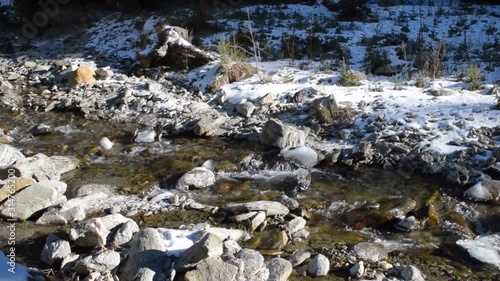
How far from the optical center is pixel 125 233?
14.6 feet

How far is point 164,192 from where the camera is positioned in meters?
5.63

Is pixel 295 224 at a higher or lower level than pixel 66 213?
lower

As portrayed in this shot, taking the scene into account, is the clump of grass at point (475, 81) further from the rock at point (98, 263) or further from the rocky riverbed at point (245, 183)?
the rock at point (98, 263)

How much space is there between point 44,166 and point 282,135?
2611 mm

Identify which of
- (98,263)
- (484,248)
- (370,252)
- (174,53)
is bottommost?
(484,248)

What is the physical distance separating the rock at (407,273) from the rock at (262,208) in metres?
1.18

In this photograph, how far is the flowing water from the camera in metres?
4.59

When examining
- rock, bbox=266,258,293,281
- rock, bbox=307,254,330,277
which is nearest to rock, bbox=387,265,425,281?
rock, bbox=307,254,330,277

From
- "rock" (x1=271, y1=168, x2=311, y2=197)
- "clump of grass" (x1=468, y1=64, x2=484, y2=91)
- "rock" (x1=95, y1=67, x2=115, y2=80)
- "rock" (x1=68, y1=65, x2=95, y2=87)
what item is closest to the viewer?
"rock" (x1=271, y1=168, x2=311, y2=197)

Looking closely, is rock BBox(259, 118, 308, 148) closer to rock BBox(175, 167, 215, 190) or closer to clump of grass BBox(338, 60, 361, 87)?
rock BBox(175, 167, 215, 190)

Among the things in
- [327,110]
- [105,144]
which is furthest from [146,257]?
[327,110]

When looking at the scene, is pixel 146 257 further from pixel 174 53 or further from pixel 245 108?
pixel 174 53

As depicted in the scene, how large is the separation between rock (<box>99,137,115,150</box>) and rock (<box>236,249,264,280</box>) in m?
3.21

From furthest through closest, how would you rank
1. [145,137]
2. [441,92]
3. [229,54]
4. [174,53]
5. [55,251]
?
[174,53] → [229,54] → [441,92] → [145,137] → [55,251]
